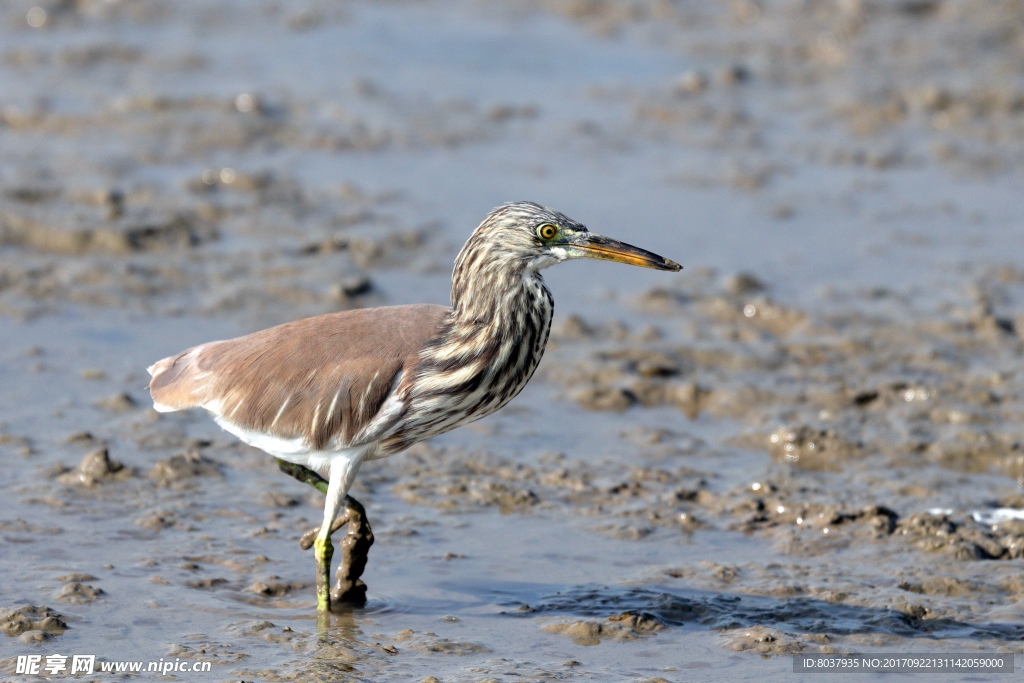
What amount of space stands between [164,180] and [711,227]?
14.0 ft

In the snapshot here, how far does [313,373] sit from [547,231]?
1165 mm

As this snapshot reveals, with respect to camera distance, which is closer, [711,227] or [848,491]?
[848,491]

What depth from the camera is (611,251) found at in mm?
5629

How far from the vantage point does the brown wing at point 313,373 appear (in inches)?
217

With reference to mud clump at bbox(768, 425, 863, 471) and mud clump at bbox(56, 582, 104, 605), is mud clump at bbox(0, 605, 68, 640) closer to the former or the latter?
mud clump at bbox(56, 582, 104, 605)

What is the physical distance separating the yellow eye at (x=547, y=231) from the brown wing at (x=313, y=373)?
0.55 meters

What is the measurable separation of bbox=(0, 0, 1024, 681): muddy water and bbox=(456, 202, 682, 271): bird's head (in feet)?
5.22

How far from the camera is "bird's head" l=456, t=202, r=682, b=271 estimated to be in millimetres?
5531

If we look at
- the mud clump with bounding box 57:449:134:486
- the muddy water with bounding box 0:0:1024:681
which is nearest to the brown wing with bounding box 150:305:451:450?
the muddy water with bounding box 0:0:1024:681

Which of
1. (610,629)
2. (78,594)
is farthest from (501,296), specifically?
(78,594)

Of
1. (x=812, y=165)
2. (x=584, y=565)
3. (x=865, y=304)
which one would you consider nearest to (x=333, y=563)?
(x=584, y=565)

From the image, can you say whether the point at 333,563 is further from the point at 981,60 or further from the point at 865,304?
the point at 981,60

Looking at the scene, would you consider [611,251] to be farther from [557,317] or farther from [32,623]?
[557,317]

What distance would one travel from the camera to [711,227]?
10164mm
